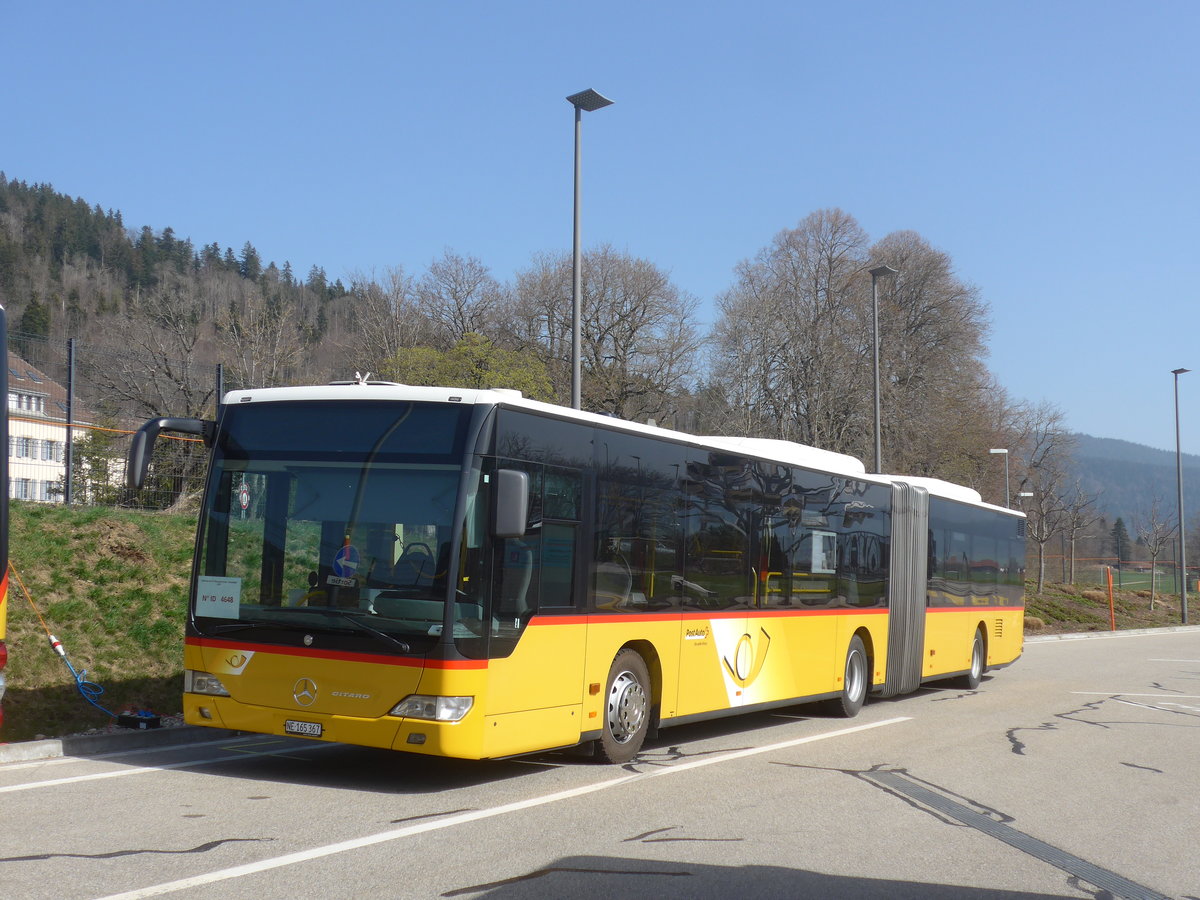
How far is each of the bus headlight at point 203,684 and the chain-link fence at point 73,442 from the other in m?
7.61

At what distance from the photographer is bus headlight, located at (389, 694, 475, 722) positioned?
8.36m

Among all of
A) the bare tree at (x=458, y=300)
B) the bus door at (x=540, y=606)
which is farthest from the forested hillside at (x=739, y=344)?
the bus door at (x=540, y=606)

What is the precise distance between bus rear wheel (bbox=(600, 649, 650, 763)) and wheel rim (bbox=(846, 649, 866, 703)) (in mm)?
5388

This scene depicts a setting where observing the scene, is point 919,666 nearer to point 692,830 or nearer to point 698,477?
point 698,477

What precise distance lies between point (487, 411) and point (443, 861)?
343 cm

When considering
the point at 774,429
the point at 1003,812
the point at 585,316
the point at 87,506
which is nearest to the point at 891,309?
the point at 774,429

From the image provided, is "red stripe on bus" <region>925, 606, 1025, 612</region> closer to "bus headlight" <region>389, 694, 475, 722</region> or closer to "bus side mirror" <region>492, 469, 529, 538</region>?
"bus side mirror" <region>492, 469, 529, 538</region>

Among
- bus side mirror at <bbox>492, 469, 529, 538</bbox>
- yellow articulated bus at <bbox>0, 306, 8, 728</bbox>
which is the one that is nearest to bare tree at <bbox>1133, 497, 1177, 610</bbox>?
bus side mirror at <bbox>492, 469, 529, 538</bbox>

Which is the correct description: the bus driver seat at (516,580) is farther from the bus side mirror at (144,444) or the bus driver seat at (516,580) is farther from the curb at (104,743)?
the curb at (104,743)

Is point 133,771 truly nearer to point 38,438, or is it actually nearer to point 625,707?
point 625,707

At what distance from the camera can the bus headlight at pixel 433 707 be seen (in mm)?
8359

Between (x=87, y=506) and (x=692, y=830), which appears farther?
(x=87, y=506)

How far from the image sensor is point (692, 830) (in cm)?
754

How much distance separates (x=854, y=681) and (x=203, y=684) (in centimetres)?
900
